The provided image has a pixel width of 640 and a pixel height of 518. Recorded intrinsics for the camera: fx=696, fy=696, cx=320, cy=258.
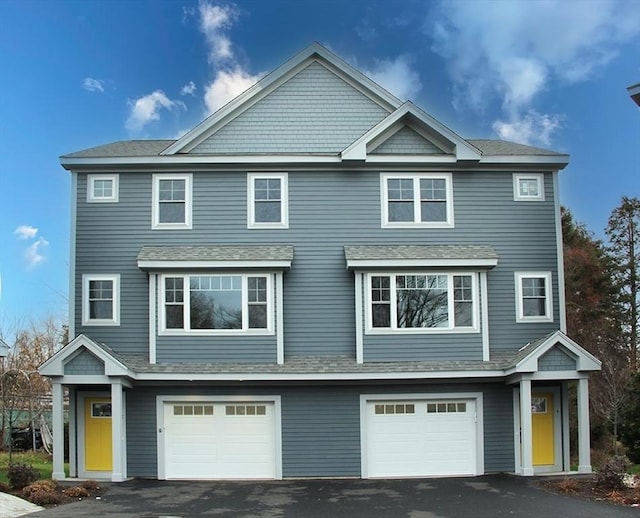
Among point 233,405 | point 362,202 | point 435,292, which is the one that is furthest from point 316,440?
point 362,202

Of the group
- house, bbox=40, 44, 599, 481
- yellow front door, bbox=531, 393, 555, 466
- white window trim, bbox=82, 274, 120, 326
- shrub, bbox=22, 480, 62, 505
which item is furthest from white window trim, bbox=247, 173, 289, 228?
yellow front door, bbox=531, 393, 555, 466

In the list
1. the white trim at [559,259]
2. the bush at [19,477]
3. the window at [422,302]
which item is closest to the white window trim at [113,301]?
the bush at [19,477]

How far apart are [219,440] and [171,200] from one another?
6.13 m

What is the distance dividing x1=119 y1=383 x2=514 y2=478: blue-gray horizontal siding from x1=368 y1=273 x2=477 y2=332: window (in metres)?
1.51

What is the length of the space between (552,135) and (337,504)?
18365mm

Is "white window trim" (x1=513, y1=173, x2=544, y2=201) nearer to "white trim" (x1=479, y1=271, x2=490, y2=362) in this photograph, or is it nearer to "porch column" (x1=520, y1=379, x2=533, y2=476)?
"white trim" (x1=479, y1=271, x2=490, y2=362)

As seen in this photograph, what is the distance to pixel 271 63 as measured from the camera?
18703 mm

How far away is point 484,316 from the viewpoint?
17.1 m

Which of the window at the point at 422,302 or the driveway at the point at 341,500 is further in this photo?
the window at the point at 422,302

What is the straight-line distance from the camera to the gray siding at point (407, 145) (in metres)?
17.9

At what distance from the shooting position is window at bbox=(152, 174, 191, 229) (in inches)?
699

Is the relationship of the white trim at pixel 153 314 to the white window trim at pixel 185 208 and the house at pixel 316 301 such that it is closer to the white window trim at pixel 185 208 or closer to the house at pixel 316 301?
the house at pixel 316 301

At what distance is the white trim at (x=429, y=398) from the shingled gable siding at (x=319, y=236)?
1.50 meters

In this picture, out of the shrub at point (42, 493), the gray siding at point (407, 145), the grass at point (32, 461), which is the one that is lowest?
the grass at point (32, 461)
